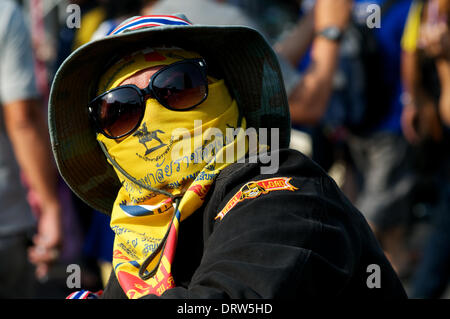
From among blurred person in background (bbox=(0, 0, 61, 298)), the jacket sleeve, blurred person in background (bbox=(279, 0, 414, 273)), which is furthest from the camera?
blurred person in background (bbox=(279, 0, 414, 273))

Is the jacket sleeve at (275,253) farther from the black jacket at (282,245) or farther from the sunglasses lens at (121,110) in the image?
the sunglasses lens at (121,110)

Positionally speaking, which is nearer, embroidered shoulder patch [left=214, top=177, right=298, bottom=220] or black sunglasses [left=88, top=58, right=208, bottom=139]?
embroidered shoulder patch [left=214, top=177, right=298, bottom=220]

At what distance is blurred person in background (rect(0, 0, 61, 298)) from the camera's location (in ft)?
11.5

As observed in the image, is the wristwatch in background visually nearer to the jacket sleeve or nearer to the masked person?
the masked person

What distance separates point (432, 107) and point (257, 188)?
10.2ft

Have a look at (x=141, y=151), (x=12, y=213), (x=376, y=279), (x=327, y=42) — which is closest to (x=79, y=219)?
(x=12, y=213)

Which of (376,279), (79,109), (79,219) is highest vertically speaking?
(79,109)

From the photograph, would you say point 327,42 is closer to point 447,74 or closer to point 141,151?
point 447,74

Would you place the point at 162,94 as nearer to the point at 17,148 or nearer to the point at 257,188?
the point at 257,188

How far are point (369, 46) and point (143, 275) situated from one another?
10.5 ft

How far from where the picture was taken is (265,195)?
1.59 meters
